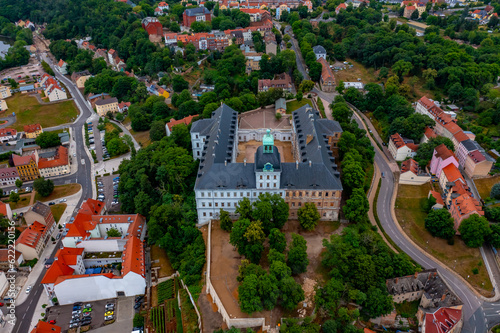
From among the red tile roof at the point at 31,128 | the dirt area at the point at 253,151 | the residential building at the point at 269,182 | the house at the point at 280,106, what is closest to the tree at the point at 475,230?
the residential building at the point at 269,182

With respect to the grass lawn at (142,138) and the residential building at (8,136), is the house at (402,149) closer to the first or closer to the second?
the grass lawn at (142,138)

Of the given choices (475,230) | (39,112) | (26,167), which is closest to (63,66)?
(39,112)

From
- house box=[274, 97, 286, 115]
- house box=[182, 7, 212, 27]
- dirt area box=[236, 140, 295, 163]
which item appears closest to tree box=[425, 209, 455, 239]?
dirt area box=[236, 140, 295, 163]

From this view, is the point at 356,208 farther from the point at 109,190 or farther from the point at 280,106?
the point at 109,190

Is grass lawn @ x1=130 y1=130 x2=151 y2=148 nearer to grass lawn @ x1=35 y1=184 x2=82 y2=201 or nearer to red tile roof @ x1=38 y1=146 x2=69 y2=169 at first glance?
red tile roof @ x1=38 y1=146 x2=69 y2=169

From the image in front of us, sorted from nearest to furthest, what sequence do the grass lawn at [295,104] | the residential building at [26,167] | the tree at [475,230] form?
the tree at [475,230], the residential building at [26,167], the grass lawn at [295,104]

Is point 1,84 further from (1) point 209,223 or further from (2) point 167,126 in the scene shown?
(1) point 209,223
